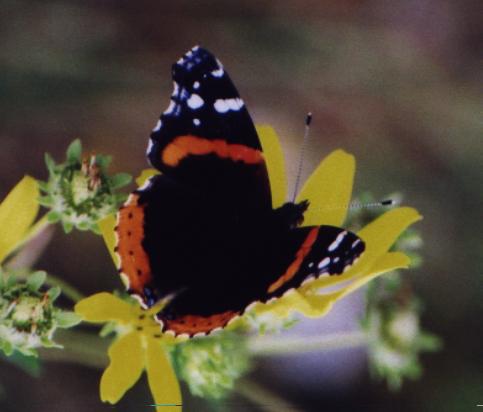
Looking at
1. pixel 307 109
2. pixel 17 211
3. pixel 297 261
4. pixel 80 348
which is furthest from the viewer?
pixel 307 109

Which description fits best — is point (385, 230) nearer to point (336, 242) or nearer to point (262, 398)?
point (336, 242)

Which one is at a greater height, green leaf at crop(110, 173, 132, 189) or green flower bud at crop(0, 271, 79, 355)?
green leaf at crop(110, 173, 132, 189)

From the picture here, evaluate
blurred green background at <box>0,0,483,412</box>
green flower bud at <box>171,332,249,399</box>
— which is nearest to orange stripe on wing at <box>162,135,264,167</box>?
green flower bud at <box>171,332,249,399</box>

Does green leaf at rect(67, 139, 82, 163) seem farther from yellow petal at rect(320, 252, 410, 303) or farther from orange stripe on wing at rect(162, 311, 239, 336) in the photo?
yellow petal at rect(320, 252, 410, 303)

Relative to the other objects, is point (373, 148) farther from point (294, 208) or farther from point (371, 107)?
point (294, 208)

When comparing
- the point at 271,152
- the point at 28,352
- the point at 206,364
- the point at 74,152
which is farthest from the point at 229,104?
the point at 28,352

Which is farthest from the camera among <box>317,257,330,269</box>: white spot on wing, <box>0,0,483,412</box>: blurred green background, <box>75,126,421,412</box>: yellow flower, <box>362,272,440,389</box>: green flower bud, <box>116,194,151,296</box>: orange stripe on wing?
<box>0,0,483,412</box>: blurred green background
